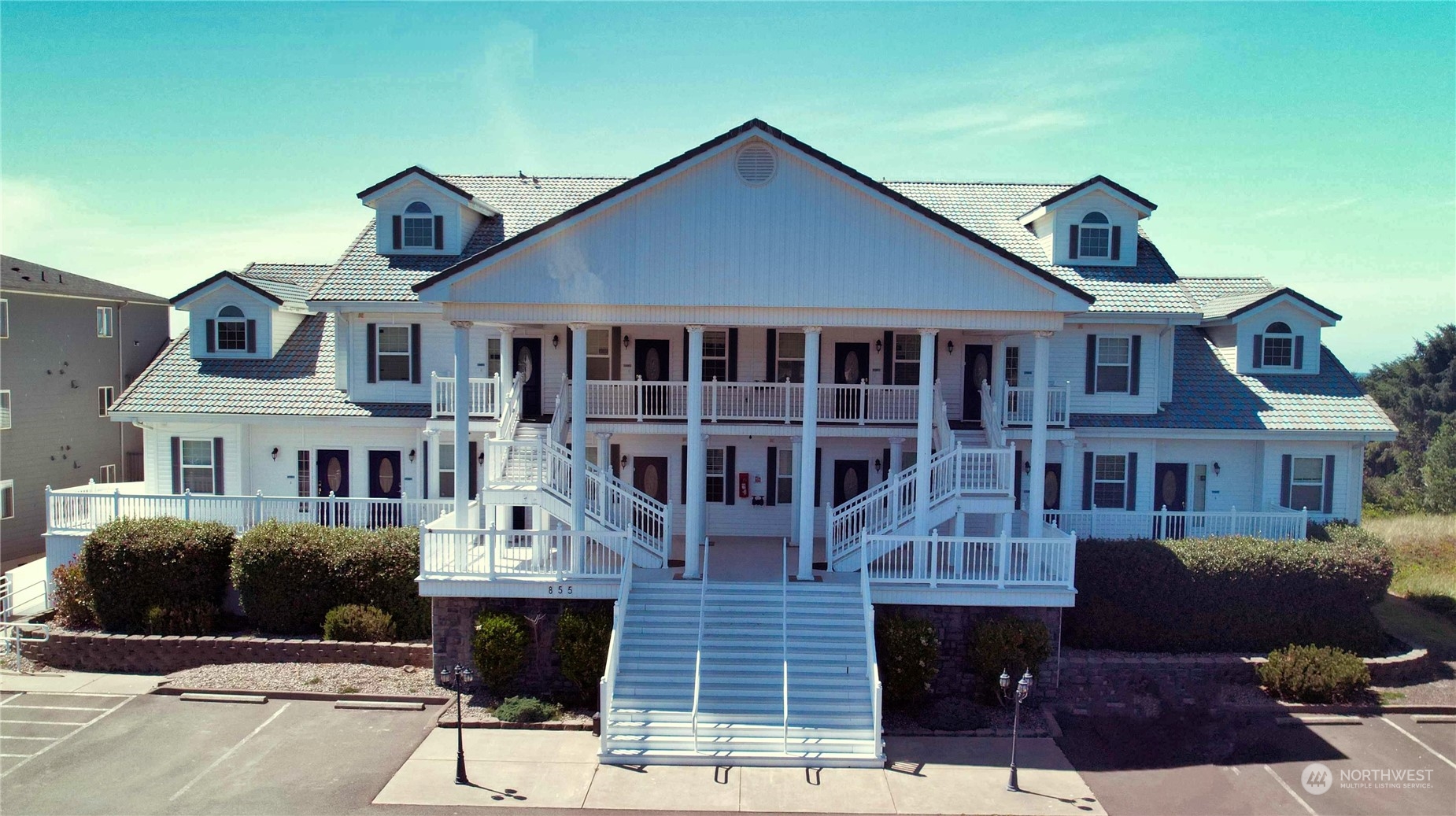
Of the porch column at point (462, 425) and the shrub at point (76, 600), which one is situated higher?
the porch column at point (462, 425)

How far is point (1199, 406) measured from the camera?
865 inches

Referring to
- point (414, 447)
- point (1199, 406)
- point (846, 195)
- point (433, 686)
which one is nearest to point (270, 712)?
point (433, 686)

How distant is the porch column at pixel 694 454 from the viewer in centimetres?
1706

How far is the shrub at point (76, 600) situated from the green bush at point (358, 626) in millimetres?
5469

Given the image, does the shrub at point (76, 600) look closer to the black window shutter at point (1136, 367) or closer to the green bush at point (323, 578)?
the green bush at point (323, 578)

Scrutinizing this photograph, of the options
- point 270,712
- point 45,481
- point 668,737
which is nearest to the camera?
point 668,737

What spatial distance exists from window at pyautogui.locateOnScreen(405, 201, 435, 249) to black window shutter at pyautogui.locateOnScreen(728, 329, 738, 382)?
318 inches

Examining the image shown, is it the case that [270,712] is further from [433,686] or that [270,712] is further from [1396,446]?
[1396,446]

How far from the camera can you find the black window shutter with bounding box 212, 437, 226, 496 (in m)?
22.0

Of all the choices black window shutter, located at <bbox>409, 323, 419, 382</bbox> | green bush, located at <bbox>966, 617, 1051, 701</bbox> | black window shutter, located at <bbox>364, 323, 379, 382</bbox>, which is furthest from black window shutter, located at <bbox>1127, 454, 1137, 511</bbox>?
black window shutter, located at <bbox>364, 323, 379, 382</bbox>

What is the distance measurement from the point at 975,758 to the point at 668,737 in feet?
16.4

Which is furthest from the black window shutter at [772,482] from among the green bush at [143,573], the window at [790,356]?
the green bush at [143,573]

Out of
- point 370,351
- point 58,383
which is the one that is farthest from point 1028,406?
point 58,383

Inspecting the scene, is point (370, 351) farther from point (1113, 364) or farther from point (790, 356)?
point (1113, 364)
